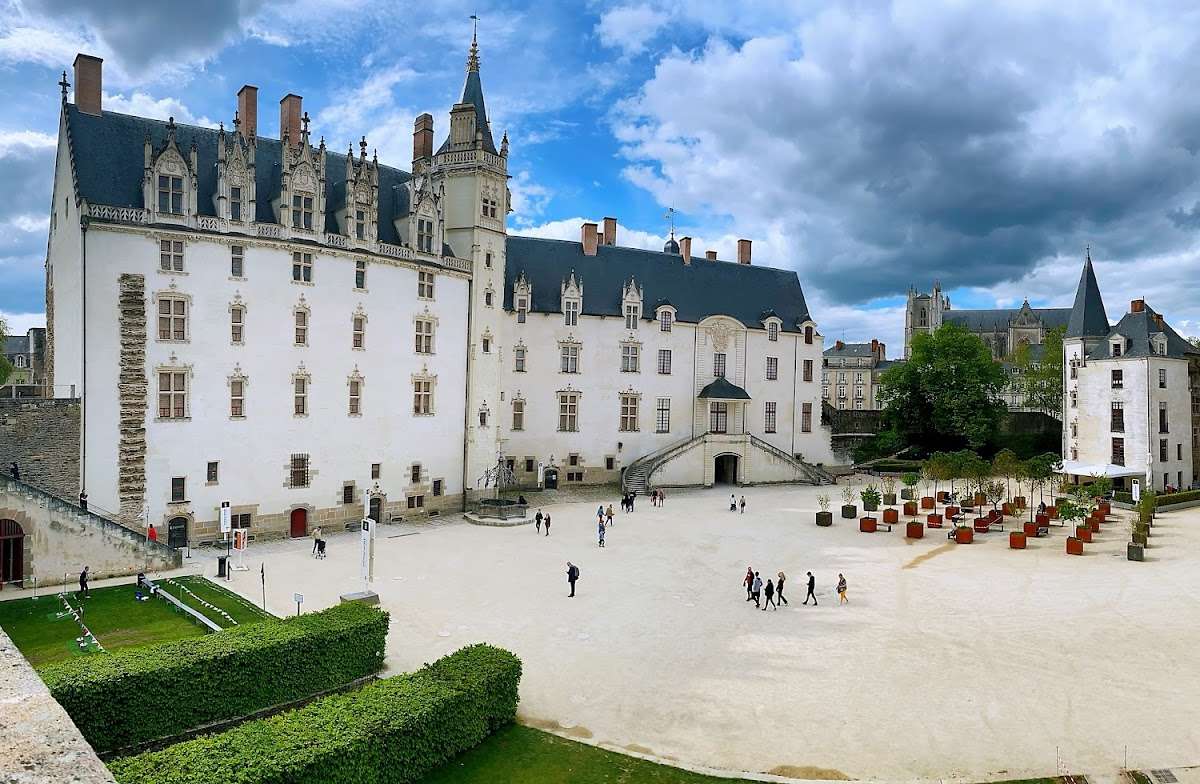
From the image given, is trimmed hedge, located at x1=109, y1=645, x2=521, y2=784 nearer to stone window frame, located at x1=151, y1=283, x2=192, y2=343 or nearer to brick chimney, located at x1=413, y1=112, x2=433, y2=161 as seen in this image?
stone window frame, located at x1=151, y1=283, x2=192, y2=343

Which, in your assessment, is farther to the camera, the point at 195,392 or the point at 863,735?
the point at 195,392

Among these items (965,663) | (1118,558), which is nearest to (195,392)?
(965,663)

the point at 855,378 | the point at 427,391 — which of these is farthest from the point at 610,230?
the point at 855,378

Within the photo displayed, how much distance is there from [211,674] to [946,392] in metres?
61.6

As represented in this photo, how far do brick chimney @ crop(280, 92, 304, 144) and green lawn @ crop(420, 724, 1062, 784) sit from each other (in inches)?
1280

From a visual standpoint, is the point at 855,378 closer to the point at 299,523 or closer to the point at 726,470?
the point at 726,470

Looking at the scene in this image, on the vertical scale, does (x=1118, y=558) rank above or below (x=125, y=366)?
below

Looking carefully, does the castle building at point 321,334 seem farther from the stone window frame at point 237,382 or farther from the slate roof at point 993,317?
the slate roof at point 993,317

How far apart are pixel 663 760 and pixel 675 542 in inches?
813

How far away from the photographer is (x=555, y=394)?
Result: 51438 mm

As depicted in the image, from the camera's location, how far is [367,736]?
1266cm

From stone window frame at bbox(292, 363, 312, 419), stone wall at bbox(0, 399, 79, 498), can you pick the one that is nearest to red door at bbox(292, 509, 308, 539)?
stone window frame at bbox(292, 363, 312, 419)

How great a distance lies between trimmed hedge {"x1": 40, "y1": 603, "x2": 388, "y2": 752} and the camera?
1417cm

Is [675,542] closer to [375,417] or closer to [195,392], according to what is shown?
[375,417]
